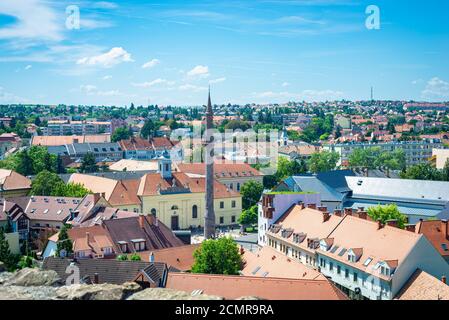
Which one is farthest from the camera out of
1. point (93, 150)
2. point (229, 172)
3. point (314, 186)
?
point (93, 150)

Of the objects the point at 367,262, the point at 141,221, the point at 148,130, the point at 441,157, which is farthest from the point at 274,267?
the point at 148,130

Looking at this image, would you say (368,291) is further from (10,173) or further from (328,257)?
(10,173)

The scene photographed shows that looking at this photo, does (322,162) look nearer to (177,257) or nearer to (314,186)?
(314,186)

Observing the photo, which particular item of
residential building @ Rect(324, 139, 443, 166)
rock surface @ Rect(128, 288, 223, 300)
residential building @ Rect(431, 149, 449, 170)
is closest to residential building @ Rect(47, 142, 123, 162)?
residential building @ Rect(324, 139, 443, 166)

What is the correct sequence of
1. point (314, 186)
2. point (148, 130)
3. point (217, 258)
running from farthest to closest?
1. point (148, 130)
2. point (314, 186)
3. point (217, 258)

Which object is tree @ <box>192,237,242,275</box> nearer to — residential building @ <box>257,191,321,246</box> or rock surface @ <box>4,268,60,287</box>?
residential building @ <box>257,191,321,246</box>

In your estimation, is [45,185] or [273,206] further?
[45,185]
